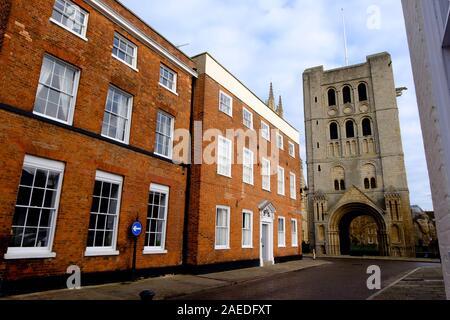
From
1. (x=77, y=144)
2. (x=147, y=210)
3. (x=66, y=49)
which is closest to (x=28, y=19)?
(x=66, y=49)

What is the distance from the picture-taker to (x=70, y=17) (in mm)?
10516

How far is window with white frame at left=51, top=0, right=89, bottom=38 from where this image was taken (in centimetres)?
1007

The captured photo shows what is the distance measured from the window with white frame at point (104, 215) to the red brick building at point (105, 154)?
4cm

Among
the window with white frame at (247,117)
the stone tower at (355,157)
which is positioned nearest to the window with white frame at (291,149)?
the window with white frame at (247,117)

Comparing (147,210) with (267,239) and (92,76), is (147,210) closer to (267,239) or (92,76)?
(92,76)

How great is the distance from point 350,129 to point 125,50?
129 feet

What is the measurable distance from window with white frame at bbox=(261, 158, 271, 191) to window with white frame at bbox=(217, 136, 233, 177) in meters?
4.23

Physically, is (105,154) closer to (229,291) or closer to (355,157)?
(229,291)

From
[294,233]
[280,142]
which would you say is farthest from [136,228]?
[294,233]

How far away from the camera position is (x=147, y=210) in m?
12.4

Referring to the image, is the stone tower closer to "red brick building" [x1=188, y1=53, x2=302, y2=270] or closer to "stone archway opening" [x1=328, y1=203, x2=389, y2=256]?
"stone archway opening" [x1=328, y1=203, x2=389, y2=256]

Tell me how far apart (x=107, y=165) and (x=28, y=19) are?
16.5ft

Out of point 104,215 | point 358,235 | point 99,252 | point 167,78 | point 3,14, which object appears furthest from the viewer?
point 358,235

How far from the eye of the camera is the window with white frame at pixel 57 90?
9.32 meters
